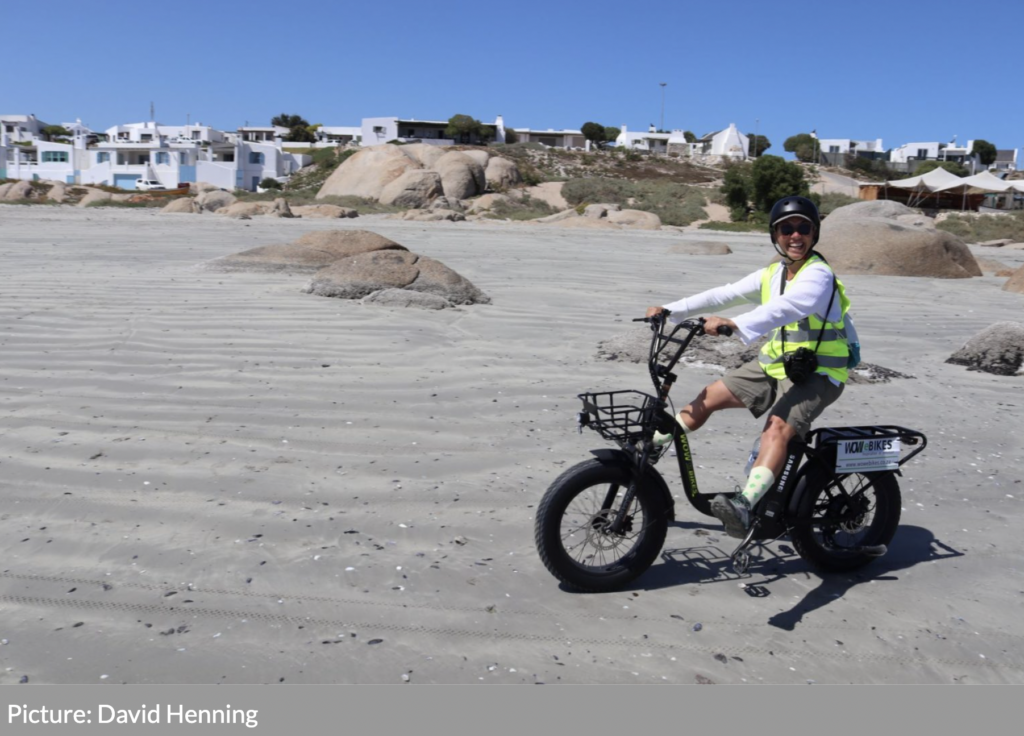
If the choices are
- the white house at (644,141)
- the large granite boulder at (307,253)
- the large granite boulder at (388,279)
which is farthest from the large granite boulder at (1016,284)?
the white house at (644,141)

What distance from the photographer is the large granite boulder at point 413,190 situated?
35.7 m

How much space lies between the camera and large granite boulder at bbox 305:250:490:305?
9.59 meters

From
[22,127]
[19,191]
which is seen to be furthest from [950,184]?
[22,127]

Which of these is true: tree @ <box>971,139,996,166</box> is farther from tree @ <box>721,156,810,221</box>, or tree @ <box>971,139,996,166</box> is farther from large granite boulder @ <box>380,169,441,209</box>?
large granite boulder @ <box>380,169,441,209</box>

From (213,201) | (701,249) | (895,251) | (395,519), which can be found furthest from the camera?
(213,201)

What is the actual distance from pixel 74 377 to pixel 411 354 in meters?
2.45

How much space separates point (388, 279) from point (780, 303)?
22.1 ft

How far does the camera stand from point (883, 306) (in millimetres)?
11406

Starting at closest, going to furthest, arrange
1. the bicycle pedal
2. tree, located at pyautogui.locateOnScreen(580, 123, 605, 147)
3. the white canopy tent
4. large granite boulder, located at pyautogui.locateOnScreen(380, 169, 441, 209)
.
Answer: the bicycle pedal
large granite boulder, located at pyautogui.locateOnScreen(380, 169, 441, 209)
the white canopy tent
tree, located at pyautogui.locateOnScreen(580, 123, 605, 147)

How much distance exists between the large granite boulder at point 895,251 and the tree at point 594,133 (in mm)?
81498

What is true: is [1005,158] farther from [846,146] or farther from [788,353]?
[788,353]

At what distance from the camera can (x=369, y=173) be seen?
39.7 m

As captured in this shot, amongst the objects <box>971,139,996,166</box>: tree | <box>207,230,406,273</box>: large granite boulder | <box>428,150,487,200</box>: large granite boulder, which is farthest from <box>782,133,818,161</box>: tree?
<box>207,230,406,273</box>: large granite boulder

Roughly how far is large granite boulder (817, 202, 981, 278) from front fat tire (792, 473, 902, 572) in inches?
486
